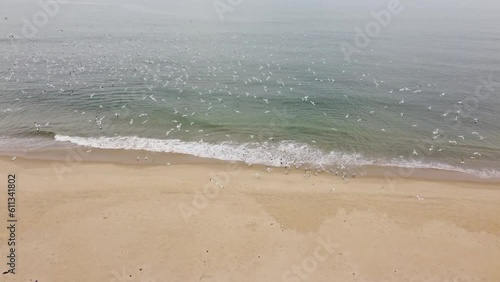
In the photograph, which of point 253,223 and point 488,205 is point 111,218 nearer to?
point 253,223

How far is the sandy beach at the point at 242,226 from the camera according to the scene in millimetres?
20578

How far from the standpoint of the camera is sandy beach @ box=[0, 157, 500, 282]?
20578mm

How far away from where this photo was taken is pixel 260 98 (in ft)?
151

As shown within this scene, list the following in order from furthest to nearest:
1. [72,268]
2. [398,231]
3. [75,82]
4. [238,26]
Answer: [238,26]
[75,82]
[398,231]
[72,268]

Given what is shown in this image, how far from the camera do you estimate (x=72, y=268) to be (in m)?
20.4

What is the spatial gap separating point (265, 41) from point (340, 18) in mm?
47980

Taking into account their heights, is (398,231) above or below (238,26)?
below

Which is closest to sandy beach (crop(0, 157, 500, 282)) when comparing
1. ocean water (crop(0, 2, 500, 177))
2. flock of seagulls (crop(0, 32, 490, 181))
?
ocean water (crop(0, 2, 500, 177))

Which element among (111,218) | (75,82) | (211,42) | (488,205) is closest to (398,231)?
(488,205)

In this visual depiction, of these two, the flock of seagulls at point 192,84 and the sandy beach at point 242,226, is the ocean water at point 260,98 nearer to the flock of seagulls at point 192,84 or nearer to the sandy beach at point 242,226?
the flock of seagulls at point 192,84

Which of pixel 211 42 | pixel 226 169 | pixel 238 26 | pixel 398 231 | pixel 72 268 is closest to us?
pixel 72 268

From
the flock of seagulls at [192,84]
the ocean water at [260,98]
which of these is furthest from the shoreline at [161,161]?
the flock of seagulls at [192,84]

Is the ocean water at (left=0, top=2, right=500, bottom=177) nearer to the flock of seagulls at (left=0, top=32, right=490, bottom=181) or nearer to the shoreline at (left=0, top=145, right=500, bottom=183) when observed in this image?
the flock of seagulls at (left=0, top=32, right=490, bottom=181)

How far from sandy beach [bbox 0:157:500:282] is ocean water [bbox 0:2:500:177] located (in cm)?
455
